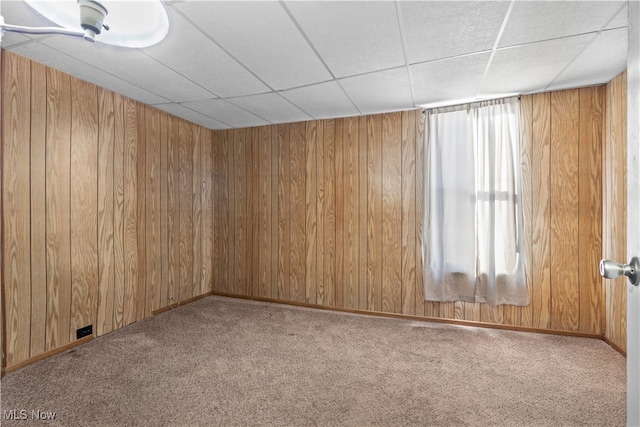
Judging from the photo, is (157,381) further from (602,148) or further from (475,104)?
(602,148)

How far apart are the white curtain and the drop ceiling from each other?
0.24 metres

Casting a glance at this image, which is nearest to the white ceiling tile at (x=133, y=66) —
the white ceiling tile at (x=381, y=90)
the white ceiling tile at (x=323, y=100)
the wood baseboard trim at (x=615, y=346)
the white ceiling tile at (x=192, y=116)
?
the white ceiling tile at (x=192, y=116)

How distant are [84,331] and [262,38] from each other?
283 centimetres

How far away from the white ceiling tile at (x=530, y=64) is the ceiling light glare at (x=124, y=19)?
223cm

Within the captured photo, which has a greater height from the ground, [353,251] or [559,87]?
[559,87]

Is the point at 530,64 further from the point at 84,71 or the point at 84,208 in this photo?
the point at 84,208

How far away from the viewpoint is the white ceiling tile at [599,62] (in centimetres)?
188

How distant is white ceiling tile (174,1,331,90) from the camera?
1607 millimetres

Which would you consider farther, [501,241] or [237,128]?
[237,128]

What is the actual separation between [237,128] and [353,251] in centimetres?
228

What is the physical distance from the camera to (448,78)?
245 cm

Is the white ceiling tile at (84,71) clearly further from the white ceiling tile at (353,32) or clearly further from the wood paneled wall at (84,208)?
the white ceiling tile at (353,32)

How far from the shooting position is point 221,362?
2.27 meters

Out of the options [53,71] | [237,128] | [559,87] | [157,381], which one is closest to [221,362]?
[157,381]
